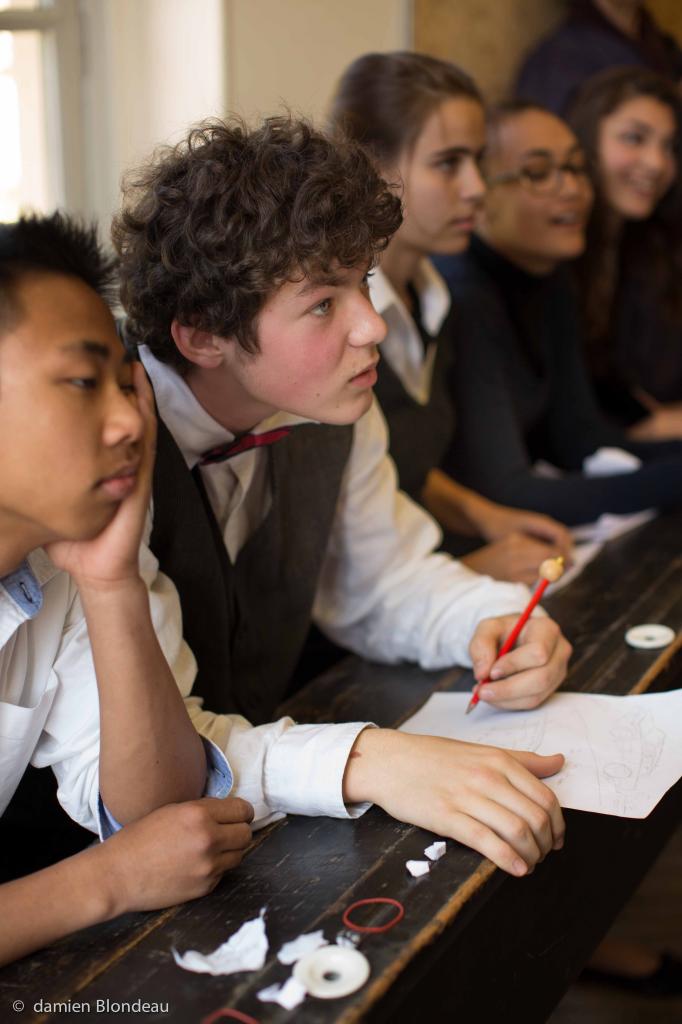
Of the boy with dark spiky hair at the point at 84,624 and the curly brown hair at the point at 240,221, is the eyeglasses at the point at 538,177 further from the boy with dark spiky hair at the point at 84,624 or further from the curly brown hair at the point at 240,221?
the boy with dark spiky hair at the point at 84,624

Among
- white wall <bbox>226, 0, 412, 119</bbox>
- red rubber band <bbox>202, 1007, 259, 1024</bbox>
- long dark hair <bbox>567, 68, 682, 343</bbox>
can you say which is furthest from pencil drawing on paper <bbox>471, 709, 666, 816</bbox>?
long dark hair <bbox>567, 68, 682, 343</bbox>

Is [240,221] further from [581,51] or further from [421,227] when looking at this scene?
[581,51]

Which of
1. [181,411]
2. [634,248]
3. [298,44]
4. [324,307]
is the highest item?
[298,44]

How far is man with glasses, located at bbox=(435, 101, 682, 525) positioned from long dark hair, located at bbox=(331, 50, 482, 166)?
0.45m

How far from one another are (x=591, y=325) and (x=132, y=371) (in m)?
2.20

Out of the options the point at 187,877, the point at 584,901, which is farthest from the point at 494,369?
the point at 187,877

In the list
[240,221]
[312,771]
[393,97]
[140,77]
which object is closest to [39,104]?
[140,77]

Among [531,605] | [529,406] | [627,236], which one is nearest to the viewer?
[531,605]

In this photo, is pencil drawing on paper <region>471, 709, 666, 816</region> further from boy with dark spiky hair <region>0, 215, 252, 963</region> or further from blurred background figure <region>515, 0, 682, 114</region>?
blurred background figure <region>515, 0, 682, 114</region>

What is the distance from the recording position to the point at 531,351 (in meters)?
2.55

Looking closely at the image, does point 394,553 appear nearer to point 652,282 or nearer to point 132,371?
point 132,371

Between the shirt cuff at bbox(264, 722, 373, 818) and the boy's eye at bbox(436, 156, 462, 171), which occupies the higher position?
the boy's eye at bbox(436, 156, 462, 171)

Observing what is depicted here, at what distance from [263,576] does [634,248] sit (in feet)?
6.68

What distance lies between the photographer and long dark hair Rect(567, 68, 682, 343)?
2967mm
